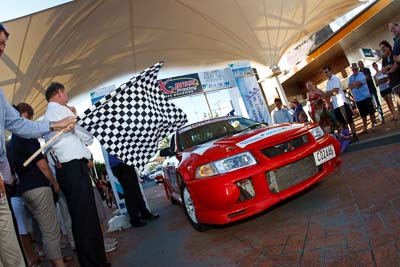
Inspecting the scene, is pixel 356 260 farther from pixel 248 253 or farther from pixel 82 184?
pixel 82 184

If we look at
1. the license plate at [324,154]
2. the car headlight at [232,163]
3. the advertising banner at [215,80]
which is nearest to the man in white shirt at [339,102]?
the license plate at [324,154]

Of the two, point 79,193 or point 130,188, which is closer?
point 79,193

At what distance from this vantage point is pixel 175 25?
1410cm

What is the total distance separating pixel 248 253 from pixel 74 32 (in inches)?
468

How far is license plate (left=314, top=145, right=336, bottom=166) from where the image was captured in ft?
10.9

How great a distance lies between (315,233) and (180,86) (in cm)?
953

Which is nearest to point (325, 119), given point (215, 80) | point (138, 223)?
point (138, 223)

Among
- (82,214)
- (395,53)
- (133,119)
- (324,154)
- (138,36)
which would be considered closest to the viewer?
(82,214)

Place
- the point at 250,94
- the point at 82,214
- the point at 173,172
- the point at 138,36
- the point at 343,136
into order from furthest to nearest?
the point at 138,36
the point at 250,94
the point at 343,136
the point at 173,172
the point at 82,214

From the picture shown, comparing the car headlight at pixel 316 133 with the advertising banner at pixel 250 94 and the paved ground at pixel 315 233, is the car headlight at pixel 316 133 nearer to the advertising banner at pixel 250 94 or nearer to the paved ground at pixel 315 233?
the paved ground at pixel 315 233

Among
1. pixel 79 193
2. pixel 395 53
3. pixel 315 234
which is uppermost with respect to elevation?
pixel 395 53

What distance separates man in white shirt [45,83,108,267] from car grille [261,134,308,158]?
1.86 meters

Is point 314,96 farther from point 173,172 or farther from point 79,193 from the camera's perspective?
point 79,193

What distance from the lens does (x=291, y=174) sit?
3170 mm
